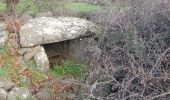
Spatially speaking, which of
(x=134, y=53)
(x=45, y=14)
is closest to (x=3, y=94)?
(x=134, y=53)

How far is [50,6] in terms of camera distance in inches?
422

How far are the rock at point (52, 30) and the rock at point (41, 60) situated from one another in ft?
0.73

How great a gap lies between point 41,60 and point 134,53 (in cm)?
265

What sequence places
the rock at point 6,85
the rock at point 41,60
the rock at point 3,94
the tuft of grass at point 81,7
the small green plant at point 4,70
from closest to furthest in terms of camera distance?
the rock at point 3,94
the rock at point 6,85
the small green plant at point 4,70
the rock at point 41,60
the tuft of grass at point 81,7

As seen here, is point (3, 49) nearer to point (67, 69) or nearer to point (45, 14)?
point (67, 69)

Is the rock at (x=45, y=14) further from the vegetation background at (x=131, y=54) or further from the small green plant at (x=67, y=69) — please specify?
the vegetation background at (x=131, y=54)

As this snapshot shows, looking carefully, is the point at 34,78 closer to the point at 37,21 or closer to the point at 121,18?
the point at 37,21

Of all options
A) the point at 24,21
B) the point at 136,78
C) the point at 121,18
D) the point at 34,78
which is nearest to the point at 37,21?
the point at 24,21

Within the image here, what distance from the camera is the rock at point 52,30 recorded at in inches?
334

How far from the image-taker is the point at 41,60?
27.7 feet

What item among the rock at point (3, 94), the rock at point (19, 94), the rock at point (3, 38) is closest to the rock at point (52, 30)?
the rock at point (3, 38)

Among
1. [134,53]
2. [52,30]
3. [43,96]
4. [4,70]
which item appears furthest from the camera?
[52,30]

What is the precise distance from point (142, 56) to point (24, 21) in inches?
149

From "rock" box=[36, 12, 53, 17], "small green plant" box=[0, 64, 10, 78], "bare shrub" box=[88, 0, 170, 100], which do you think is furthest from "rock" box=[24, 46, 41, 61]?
"rock" box=[36, 12, 53, 17]
